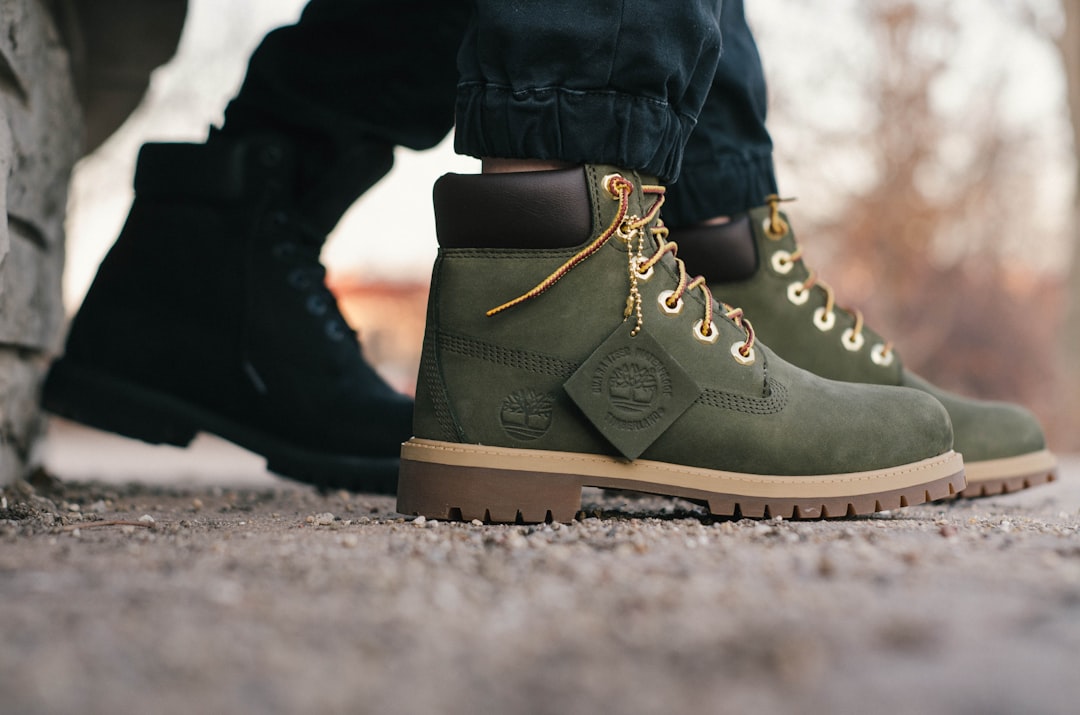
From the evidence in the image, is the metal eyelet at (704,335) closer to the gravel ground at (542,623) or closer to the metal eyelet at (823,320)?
the gravel ground at (542,623)

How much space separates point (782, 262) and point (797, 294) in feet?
0.21

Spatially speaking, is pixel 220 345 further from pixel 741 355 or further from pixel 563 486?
pixel 741 355

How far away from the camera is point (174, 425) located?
1779mm

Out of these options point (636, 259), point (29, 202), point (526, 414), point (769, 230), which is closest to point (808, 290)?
point (769, 230)

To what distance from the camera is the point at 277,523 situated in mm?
1254

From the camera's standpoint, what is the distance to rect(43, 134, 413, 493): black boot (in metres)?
1.77

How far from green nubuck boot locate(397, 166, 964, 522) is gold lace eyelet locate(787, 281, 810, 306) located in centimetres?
45

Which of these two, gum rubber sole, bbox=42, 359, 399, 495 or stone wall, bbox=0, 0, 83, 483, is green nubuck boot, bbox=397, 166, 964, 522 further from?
stone wall, bbox=0, 0, 83, 483

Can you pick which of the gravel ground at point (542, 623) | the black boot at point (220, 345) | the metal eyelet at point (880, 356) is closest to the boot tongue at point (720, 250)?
the metal eyelet at point (880, 356)

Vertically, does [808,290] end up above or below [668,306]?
above

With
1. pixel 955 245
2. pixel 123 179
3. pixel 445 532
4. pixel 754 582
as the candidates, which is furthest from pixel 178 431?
pixel 955 245

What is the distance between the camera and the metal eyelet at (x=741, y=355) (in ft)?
4.20

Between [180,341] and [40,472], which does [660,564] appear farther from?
[40,472]

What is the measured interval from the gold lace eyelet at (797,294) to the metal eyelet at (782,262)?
0.10ft
